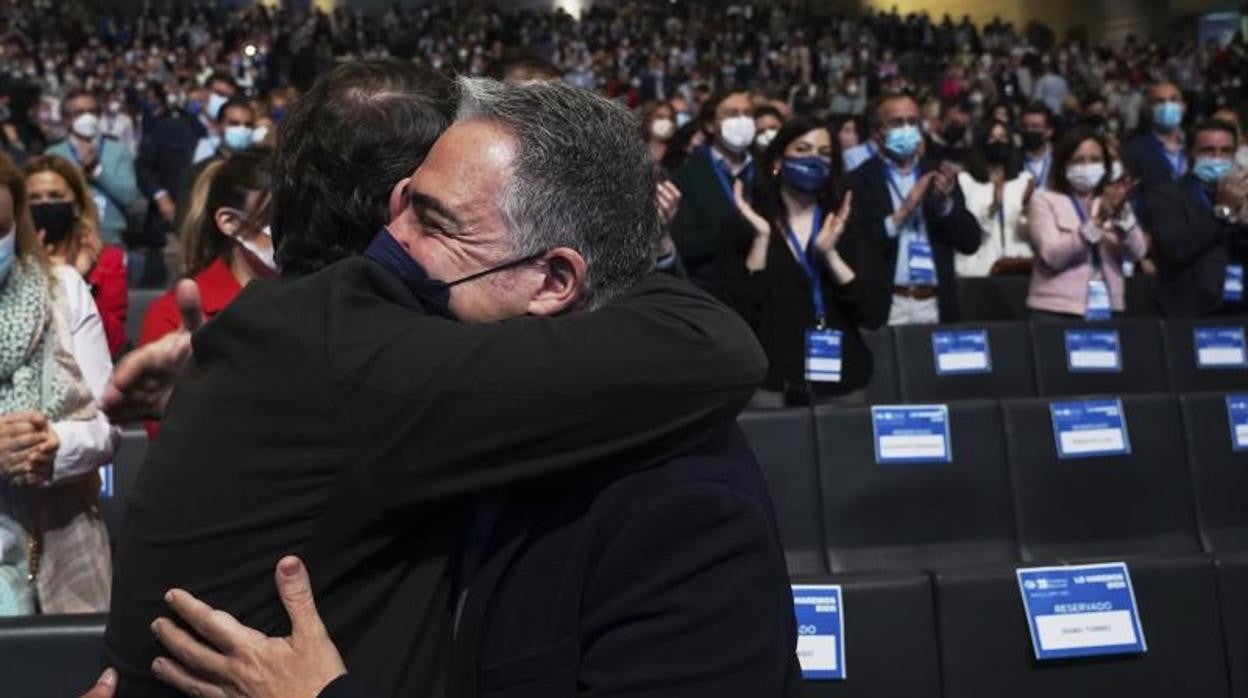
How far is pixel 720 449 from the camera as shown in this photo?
4.83 feet

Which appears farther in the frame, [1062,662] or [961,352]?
[961,352]

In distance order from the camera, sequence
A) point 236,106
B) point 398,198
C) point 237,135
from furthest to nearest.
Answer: point 236,106 → point 237,135 → point 398,198

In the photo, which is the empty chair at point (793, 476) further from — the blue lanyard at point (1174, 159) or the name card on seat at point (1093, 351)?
the blue lanyard at point (1174, 159)

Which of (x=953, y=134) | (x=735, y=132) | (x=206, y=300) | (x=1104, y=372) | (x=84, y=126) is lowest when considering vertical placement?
(x=953, y=134)

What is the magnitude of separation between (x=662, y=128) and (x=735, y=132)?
202cm

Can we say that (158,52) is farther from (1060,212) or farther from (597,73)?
(1060,212)

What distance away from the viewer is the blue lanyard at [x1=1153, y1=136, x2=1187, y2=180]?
8445 mm

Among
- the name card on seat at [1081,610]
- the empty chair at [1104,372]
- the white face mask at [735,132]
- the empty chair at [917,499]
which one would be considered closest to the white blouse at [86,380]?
the name card on seat at [1081,610]

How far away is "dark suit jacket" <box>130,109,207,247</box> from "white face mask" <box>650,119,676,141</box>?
312cm

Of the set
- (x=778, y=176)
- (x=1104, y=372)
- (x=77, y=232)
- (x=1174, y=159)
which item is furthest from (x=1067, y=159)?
(x=77, y=232)

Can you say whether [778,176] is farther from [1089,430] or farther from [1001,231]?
[1001,231]

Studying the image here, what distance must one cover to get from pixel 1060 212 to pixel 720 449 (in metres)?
5.37

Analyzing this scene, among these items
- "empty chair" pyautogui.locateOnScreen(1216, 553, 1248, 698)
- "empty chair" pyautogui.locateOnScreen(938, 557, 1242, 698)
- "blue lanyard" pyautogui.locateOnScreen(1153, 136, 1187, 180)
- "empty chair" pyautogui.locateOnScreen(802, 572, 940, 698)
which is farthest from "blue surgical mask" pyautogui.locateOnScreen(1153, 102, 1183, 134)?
"empty chair" pyautogui.locateOnScreen(802, 572, 940, 698)

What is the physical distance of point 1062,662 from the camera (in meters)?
2.72
